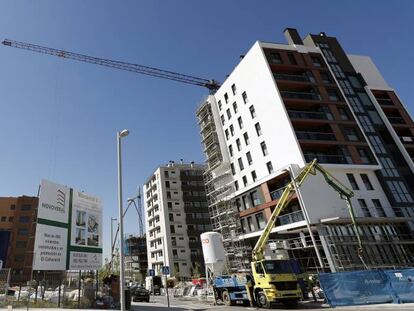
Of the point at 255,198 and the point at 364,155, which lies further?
the point at 255,198

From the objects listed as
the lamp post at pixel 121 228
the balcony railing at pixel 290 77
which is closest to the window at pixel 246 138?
the balcony railing at pixel 290 77

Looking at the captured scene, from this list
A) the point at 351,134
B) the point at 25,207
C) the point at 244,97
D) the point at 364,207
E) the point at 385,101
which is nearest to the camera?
the point at 364,207

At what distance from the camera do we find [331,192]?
122ft

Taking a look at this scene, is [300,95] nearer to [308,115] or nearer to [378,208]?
[308,115]

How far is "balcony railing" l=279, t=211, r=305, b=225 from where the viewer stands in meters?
36.9

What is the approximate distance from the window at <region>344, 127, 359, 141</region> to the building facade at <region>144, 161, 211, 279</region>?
149ft

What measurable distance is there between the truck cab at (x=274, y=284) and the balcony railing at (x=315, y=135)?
2241 centimetres

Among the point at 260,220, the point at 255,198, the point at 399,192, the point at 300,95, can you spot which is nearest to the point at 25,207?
the point at 255,198

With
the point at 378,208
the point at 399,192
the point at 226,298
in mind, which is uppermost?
the point at 399,192

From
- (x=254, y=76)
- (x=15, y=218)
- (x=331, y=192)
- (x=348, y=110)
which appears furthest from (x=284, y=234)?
(x=15, y=218)

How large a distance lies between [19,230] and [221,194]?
226 feet

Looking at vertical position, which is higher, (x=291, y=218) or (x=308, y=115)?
(x=308, y=115)

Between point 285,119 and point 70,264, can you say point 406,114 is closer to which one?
point 285,119

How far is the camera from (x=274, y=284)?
794 inches
